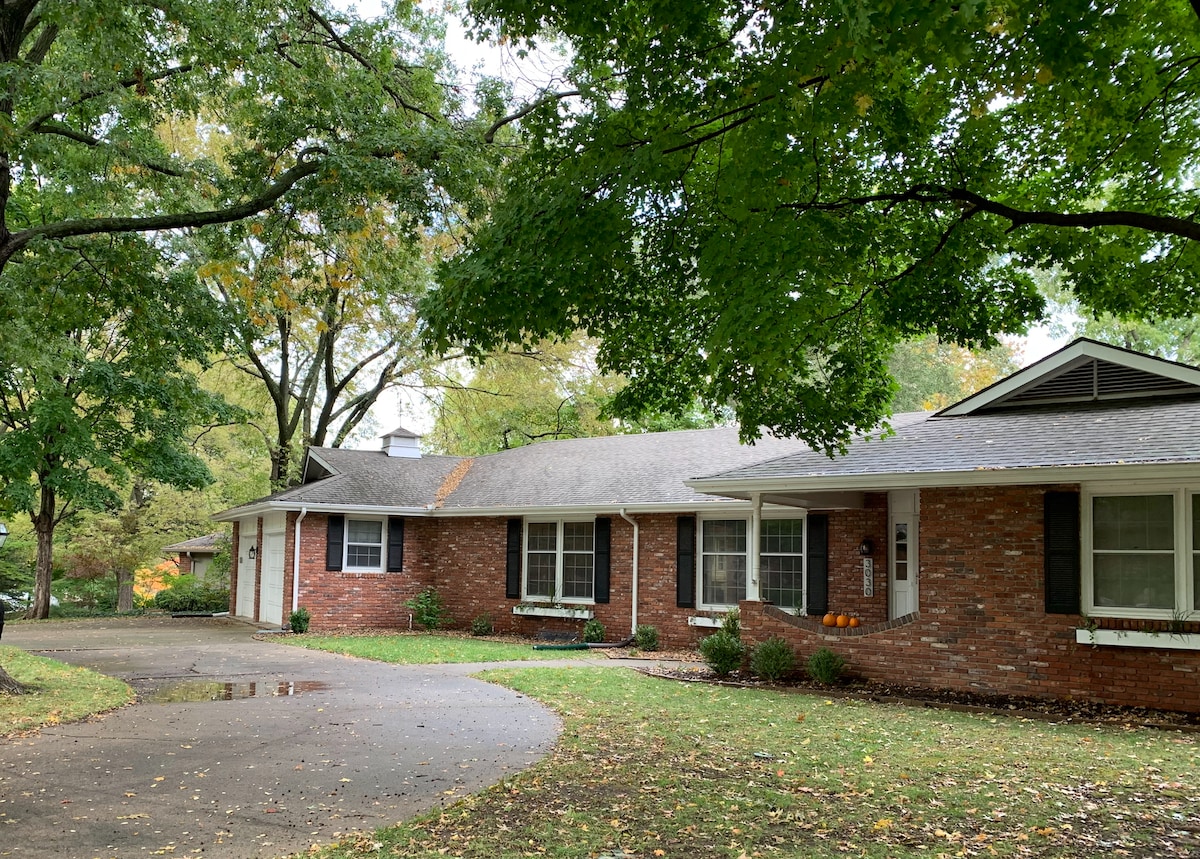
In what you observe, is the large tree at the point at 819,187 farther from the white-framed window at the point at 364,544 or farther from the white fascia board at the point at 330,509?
the white-framed window at the point at 364,544

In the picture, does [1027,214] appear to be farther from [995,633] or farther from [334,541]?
[334,541]

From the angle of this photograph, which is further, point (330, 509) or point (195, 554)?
point (195, 554)

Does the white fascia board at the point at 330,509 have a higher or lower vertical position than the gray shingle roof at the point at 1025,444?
lower

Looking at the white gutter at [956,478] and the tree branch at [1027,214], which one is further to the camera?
the white gutter at [956,478]

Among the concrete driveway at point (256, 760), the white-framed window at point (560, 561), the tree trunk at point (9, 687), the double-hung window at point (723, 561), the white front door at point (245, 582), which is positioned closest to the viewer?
the concrete driveway at point (256, 760)

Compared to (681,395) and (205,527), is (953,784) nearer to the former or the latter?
(681,395)

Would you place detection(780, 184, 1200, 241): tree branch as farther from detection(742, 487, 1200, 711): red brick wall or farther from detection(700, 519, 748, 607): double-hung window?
detection(700, 519, 748, 607): double-hung window

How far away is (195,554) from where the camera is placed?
4188 cm

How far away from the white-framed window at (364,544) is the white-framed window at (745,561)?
8252 millimetres

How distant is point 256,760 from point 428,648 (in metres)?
9.54

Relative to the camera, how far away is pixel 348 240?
37.8 ft

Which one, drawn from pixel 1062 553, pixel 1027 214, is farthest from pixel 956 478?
pixel 1027 214

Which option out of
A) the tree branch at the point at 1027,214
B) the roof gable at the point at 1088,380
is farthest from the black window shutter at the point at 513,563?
the tree branch at the point at 1027,214

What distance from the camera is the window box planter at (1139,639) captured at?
33.3ft
